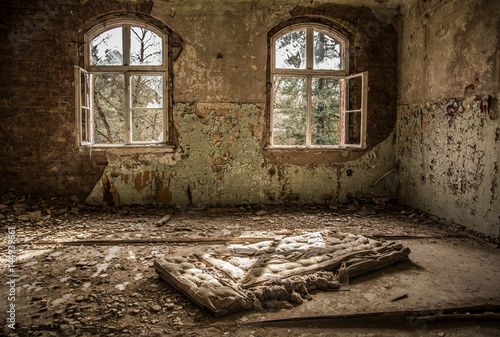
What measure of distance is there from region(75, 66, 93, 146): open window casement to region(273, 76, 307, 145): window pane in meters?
2.68

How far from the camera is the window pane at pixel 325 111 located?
5277mm

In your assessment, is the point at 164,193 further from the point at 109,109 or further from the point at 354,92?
the point at 354,92

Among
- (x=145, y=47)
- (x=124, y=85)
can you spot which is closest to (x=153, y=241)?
(x=124, y=85)

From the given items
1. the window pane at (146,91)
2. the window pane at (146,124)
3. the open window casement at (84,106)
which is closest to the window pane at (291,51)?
the window pane at (146,91)

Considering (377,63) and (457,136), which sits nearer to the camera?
(457,136)

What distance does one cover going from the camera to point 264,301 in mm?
2178

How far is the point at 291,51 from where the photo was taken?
5.16 m

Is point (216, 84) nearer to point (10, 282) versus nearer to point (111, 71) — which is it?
point (111, 71)

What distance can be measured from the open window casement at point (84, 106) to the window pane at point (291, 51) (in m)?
2.75

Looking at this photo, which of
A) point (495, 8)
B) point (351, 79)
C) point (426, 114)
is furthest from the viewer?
point (351, 79)

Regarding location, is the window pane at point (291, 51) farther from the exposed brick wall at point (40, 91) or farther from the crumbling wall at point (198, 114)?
the exposed brick wall at point (40, 91)

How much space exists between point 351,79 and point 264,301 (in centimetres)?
404

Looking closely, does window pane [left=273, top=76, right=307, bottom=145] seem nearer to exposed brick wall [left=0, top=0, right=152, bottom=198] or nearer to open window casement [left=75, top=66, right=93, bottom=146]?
exposed brick wall [left=0, top=0, right=152, bottom=198]

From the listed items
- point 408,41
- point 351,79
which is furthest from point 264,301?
point 408,41
